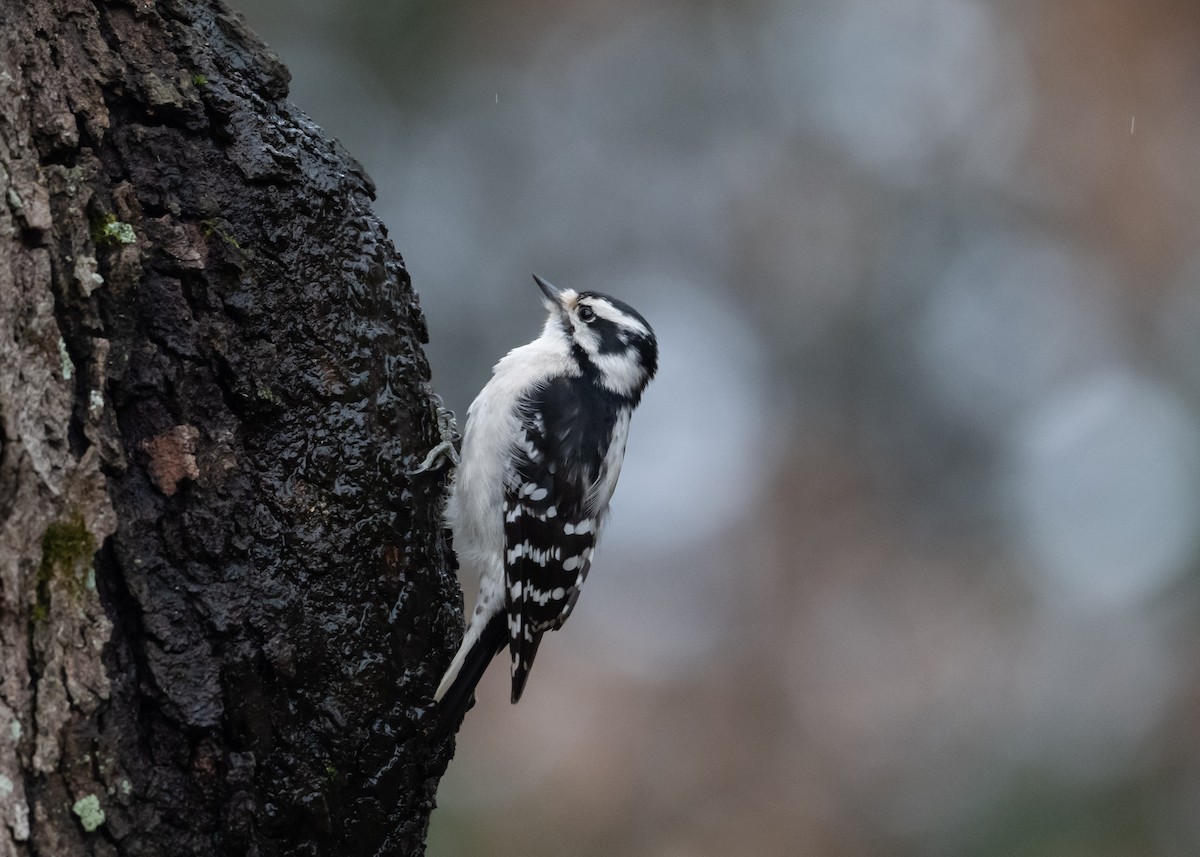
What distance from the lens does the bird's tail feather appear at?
2477 mm

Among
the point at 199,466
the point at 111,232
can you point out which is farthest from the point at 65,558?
the point at 111,232

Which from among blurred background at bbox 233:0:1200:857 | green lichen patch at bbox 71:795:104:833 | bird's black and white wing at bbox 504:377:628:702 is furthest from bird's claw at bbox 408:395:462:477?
blurred background at bbox 233:0:1200:857

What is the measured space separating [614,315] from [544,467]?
2.30 ft

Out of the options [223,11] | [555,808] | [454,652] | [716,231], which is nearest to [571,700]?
[555,808]

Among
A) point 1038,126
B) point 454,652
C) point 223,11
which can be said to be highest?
point 1038,126

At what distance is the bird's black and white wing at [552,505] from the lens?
3363 millimetres

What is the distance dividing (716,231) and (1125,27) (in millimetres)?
2936

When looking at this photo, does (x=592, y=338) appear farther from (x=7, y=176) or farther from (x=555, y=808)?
(x=555, y=808)

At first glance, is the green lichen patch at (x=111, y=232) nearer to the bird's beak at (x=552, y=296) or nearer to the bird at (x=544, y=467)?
the bird at (x=544, y=467)

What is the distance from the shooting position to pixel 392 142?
7.96 metres

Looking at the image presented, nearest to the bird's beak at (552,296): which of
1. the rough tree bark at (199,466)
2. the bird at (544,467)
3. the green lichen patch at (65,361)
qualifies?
the bird at (544,467)

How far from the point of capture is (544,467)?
3588mm

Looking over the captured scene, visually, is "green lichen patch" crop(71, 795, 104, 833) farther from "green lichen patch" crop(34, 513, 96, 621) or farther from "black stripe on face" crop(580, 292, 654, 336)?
"black stripe on face" crop(580, 292, 654, 336)

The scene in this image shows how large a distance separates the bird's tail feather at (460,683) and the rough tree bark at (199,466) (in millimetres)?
57
